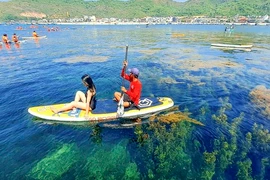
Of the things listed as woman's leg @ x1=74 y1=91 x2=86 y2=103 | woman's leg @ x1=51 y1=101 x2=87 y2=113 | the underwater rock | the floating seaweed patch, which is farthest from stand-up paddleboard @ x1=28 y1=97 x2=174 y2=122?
the underwater rock

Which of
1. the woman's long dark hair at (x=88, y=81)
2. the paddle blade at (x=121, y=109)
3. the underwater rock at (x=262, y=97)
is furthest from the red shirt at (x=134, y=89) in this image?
the underwater rock at (x=262, y=97)

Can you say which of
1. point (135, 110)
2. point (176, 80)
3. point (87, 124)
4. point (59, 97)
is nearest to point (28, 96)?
point (59, 97)

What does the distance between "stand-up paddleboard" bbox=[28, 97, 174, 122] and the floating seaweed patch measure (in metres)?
2.07

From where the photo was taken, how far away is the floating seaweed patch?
8000 millimetres

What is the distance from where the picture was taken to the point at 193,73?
22000 mm

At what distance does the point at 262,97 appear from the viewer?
15.6 meters

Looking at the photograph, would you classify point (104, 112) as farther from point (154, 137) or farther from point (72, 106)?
point (154, 137)

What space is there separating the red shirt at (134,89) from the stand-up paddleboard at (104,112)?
673 millimetres

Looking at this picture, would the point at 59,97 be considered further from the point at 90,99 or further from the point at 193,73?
the point at 193,73

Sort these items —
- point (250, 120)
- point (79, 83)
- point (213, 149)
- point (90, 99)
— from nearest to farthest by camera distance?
point (213, 149) → point (90, 99) → point (250, 120) → point (79, 83)

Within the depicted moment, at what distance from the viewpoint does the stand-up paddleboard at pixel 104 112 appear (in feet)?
37.3

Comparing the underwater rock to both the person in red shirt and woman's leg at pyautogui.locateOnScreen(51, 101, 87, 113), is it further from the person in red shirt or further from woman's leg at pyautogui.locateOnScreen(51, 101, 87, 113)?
woman's leg at pyautogui.locateOnScreen(51, 101, 87, 113)

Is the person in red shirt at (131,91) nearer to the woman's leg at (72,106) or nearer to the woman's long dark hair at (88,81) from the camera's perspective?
the woman's long dark hair at (88,81)

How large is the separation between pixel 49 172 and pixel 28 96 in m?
9.89
